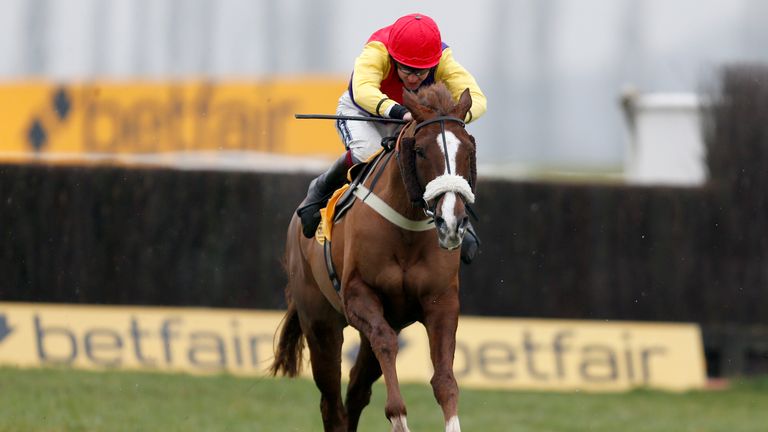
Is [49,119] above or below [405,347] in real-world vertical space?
above

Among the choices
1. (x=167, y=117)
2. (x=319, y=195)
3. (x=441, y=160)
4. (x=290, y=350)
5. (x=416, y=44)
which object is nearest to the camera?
(x=441, y=160)

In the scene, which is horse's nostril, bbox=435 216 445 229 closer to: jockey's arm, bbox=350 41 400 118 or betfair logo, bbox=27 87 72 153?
jockey's arm, bbox=350 41 400 118

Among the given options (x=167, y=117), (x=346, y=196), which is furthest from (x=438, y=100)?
(x=167, y=117)

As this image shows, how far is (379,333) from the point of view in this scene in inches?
208

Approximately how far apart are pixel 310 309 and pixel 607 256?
22.2ft

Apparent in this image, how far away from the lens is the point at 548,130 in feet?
118

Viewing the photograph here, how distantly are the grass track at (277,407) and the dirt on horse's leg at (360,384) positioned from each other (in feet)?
6.26

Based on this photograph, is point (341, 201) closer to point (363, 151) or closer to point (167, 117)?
point (363, 151)

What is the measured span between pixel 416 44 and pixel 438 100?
0.62 m

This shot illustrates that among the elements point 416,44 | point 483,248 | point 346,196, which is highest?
point 416,44

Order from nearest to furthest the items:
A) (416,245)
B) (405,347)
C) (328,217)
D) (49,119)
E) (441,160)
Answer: (441,160) → (416,245) → (328,217) → (405,347) → (49,119)

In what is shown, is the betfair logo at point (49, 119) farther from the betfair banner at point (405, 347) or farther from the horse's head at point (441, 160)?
the horse's head at point (441, 160)

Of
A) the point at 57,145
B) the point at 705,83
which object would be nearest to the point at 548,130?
the point at 57,145

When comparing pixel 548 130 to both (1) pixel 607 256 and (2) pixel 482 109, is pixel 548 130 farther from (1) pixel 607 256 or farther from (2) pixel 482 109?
(2) pixel 482 109
